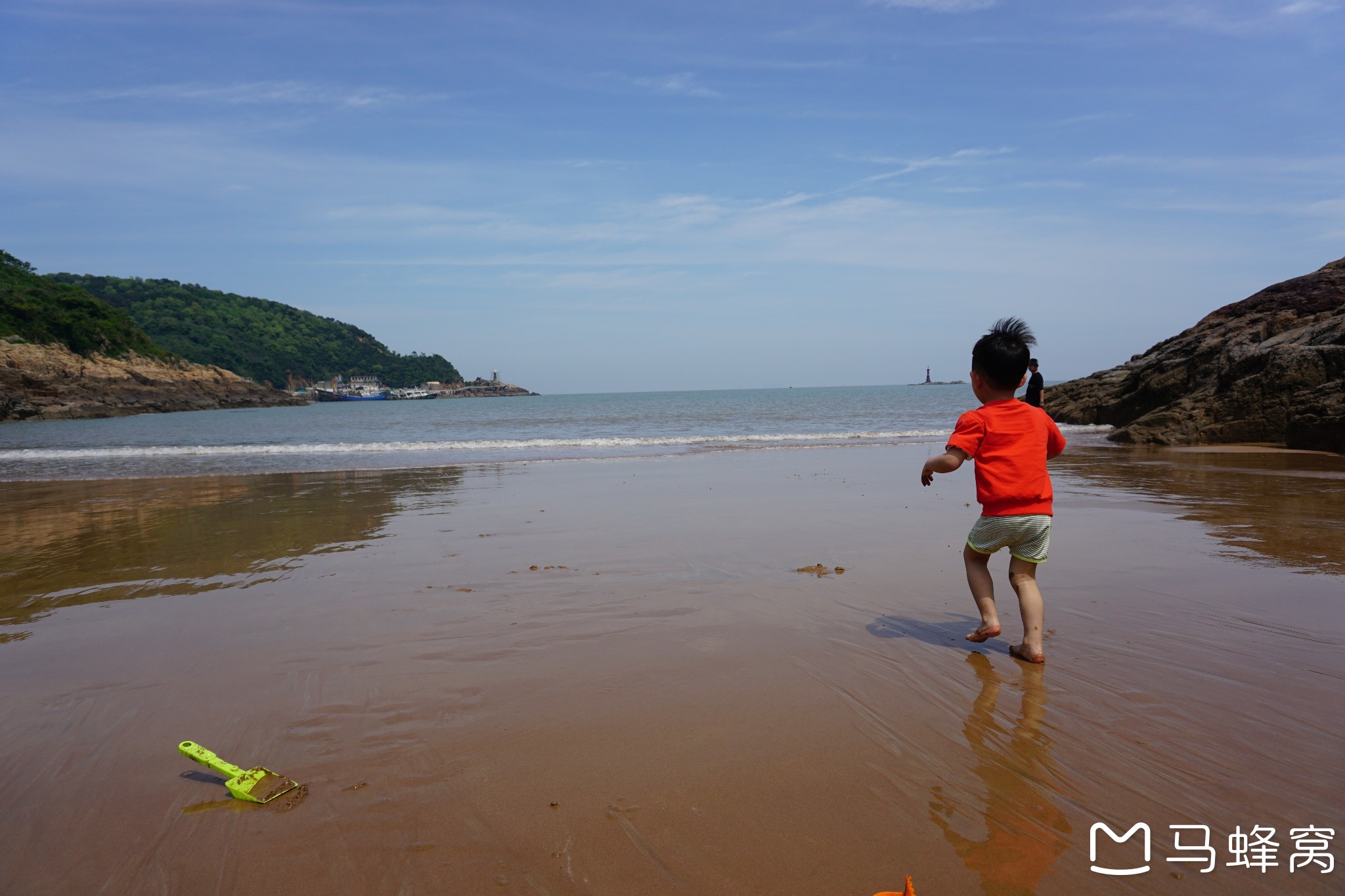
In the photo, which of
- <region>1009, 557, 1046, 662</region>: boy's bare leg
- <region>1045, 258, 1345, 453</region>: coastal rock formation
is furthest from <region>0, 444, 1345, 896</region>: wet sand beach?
<region>1045, 258, 1345, 453</region>: coastal rock formation

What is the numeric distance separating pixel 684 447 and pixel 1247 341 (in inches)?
552

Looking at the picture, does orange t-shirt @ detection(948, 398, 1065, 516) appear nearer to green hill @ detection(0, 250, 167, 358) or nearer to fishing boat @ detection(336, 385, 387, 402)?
green hill @ detection(0, 250, 167, 358)

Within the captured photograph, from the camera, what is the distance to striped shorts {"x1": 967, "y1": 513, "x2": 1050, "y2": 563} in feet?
11.6

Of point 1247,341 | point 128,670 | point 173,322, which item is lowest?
point 128,670

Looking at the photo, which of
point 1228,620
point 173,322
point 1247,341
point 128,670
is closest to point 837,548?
point 1228,620

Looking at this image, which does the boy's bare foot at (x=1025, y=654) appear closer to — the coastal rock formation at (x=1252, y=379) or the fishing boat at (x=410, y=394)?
the coastal rock formation at (x=1252, y=379)

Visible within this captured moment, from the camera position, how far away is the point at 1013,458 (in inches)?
140

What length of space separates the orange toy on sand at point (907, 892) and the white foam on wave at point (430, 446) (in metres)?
19.3

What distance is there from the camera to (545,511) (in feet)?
28.0

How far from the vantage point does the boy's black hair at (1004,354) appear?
3529mm

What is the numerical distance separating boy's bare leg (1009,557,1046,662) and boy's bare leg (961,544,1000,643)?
0.44ft

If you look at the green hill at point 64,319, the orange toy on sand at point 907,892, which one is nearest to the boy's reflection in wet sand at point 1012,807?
the orange toy on sand at point 907,892

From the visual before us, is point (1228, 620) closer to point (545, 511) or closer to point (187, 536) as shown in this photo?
point (545, 511)

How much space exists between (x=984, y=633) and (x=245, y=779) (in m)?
3.21
